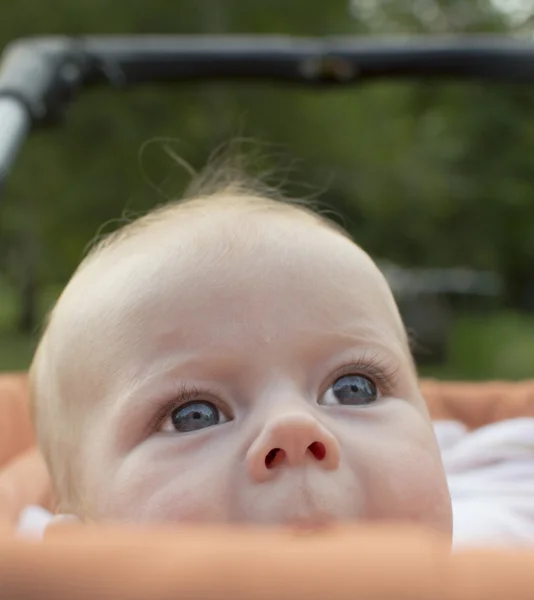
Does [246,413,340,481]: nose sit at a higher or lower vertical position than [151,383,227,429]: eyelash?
lower

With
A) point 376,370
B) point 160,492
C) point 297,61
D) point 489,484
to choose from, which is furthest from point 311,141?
Result: point 160,492

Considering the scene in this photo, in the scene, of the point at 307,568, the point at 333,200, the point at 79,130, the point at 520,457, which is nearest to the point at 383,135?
the point at 333,200

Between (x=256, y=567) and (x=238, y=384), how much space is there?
0.95 ft

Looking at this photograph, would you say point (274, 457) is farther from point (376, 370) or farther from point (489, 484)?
point (489, 484)

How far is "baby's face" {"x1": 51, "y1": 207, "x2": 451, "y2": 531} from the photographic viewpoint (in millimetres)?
488

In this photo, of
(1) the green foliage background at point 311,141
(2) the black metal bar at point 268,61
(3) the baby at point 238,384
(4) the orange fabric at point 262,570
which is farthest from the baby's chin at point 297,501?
(1) the green foliage background at point 311,141

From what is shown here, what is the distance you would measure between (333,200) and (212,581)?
3712 millimetres

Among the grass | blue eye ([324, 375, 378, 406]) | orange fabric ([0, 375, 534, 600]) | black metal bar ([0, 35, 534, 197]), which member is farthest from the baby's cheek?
the grass

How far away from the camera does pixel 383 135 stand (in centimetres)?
405

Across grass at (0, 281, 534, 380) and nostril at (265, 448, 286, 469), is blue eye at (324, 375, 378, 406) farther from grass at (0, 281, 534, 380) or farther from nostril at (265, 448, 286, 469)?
grass at (0, 281, 534, 380)

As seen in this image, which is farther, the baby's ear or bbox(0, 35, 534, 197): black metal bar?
bbox(0, 35, 534, 197): black metal bar

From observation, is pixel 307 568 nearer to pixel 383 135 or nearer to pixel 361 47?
pixel 361 47

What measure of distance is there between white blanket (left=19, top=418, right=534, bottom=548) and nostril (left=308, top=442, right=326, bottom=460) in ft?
0.83

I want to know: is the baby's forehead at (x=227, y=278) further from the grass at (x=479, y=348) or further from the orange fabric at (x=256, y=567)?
the grass at (x=479, y=348)
